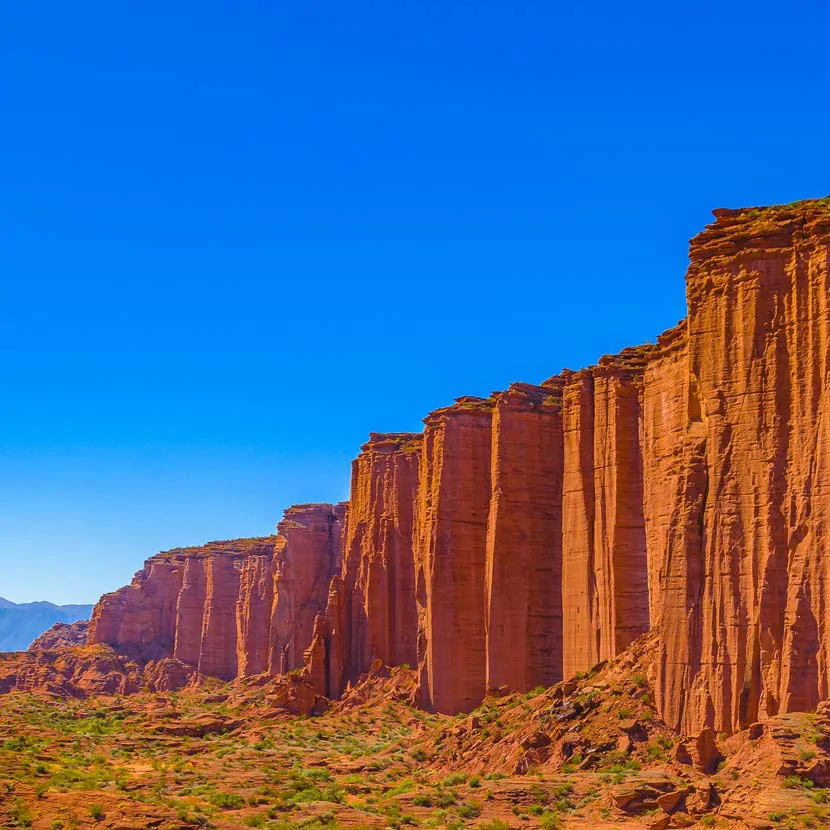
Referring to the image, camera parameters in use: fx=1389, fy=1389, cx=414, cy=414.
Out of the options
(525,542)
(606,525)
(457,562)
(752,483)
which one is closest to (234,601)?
(457,562)

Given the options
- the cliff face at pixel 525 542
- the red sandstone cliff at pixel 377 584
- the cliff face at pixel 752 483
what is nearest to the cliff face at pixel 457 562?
the cliff face at pixel 525 542

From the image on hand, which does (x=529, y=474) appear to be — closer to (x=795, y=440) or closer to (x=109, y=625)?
(x=795, y=440)

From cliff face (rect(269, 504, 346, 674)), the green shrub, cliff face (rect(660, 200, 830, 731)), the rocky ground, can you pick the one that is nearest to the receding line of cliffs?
cliff face (rect(660, 200, 830, 731))

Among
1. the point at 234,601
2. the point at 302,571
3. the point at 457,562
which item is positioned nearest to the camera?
the point at 457,562

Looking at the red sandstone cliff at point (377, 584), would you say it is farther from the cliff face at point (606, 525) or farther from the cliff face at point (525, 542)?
the cliff face at point (606, 525)

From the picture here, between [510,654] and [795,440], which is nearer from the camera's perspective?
[795,440]

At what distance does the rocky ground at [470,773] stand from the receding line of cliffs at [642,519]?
1.71 meters

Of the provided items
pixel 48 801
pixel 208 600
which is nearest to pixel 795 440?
pixel 48 801

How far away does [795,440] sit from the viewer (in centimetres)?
3384

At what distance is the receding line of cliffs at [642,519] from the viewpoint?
33.7 metres

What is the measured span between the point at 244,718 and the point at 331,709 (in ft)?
14.9

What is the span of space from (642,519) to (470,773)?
444 inches

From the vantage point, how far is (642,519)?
48281mm

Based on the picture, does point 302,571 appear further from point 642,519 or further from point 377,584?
point 642,519
